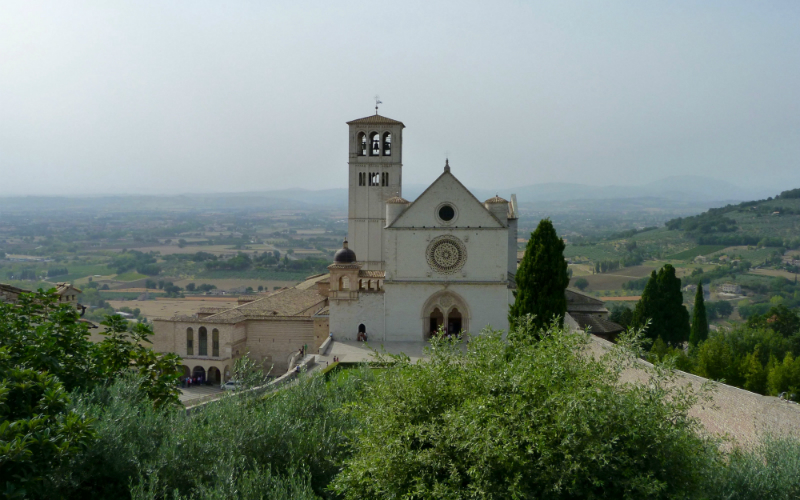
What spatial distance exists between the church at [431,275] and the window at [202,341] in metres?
6.19

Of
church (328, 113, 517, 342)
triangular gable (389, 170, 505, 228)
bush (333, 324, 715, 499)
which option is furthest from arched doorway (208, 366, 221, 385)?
bush (333, 324, 715, 499)

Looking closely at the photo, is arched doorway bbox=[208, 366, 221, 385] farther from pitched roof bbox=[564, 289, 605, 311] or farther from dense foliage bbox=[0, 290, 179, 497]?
dense foliage bbox=[0, 290, 179, 497]

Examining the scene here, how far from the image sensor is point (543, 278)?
22766 mm

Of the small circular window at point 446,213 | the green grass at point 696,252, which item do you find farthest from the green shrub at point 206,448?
the green grass at point 696,252

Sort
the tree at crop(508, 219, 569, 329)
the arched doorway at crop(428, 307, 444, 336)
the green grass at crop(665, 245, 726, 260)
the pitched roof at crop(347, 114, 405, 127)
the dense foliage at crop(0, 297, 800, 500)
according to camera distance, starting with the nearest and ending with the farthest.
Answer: the dense foliage at crop(0, 297, 800, 500), the tree at crop(508, 219, 569, 329), the arched doorway at crop(428, 307, 444, 336), the pitched roof at crop(347, 114, 405, 127), the green grass at crop(665, 245, 726, 260)

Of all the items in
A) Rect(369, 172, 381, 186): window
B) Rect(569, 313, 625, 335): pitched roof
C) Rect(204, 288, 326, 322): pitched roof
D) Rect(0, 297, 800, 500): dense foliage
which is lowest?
Rect(204, 288, 326, 322): pitched roof

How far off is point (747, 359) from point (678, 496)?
472 inches

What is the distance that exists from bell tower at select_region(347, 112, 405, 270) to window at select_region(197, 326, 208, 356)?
9.53 meters

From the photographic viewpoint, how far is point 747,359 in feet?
60.3

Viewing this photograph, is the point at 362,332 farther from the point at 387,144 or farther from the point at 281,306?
the point at 387,144

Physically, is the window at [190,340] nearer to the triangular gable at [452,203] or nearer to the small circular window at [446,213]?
the triangular gable at [452,203]

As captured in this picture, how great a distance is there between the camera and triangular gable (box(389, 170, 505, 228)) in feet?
90.3

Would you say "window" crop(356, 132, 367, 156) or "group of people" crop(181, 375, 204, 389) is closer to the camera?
"group of people" crop(181, 375, 204, 389)

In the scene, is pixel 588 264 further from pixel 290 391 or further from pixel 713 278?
pixel 290 391
